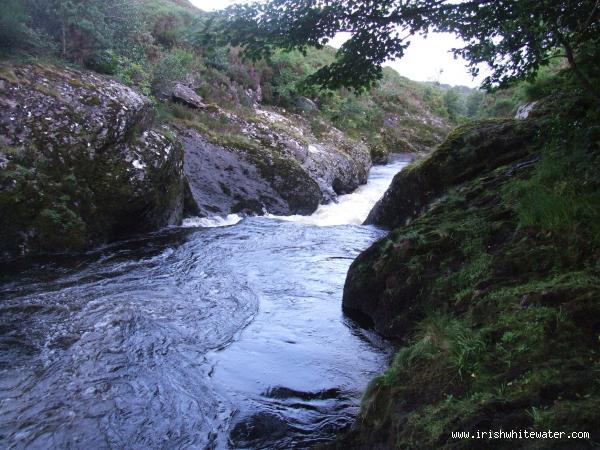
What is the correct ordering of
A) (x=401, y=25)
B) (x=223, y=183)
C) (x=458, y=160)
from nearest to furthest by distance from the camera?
(x=401, y=25) → (x=458, y=160) → (x=223, y=183)

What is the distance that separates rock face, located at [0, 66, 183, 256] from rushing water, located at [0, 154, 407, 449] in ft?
2.24

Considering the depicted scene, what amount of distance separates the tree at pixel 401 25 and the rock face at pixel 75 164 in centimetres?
576

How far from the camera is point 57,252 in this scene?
8.97m

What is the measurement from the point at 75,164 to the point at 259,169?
6.71m

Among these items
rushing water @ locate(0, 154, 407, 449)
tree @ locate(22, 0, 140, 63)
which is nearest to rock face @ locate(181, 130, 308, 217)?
tree @ locate(22, 0, 140, 63)

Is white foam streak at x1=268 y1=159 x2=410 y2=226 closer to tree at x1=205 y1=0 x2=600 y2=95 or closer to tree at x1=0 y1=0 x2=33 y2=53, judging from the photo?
tree at x1=0 y1=0 x2=33 y2=53

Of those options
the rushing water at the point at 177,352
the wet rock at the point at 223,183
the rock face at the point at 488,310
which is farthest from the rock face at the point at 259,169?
the rock face at the point at 488,310

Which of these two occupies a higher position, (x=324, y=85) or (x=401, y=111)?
(x=401, y=111)

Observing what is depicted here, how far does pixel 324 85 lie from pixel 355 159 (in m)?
16.3

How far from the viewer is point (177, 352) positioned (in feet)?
18.7

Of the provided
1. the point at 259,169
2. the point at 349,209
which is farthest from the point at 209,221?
the point at 349,209

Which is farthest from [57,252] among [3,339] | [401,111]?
[401,111]

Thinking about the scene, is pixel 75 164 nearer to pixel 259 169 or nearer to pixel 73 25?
pixel 73 25

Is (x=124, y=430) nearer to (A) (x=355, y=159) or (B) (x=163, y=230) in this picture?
(B) (x=163, y=230)
